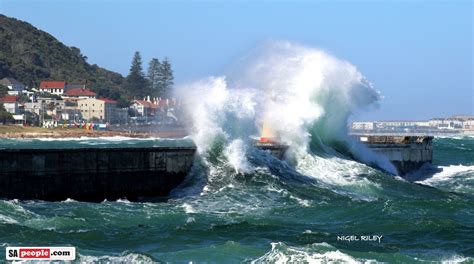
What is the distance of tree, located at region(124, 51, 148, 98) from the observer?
15350 cm

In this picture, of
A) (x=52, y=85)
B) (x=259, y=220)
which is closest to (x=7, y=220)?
(x=259, y=220)

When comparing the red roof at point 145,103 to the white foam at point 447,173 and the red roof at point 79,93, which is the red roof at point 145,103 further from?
the white foam at point 447,173

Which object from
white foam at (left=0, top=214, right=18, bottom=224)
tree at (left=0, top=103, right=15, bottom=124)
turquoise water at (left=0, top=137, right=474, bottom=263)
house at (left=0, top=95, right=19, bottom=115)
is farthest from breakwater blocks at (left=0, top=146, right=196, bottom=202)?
house at (left=0, top=95, right=19, bottom=115)

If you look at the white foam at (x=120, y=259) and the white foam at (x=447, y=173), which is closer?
the white foam at (x=120, y=259)

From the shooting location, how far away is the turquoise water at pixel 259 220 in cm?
1609

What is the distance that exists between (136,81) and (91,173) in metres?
134

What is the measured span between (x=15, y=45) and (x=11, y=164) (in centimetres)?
15490

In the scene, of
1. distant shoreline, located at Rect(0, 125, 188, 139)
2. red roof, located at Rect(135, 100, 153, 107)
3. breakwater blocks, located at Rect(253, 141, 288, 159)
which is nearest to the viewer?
breakwater blocks, located at Rect(253, 141, 288, 159)

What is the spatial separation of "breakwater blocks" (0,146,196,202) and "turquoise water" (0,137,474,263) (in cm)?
59

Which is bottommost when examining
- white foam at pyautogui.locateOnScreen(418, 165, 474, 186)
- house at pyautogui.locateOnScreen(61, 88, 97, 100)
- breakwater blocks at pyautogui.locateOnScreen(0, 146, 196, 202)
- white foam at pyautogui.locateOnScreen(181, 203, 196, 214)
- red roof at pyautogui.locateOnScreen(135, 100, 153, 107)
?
white foam at pyautogui.locateOnScreen(418, 165, 474, 186)

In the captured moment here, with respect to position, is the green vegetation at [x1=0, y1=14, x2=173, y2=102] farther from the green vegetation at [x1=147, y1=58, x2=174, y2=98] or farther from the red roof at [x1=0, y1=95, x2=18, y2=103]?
the red roof at [x1=0, y1=95, x2=18, y2=103]

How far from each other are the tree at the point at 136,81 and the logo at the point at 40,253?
454ft

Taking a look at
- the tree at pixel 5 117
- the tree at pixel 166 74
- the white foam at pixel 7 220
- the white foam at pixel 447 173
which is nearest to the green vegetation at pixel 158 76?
the tree at pixel 166 74

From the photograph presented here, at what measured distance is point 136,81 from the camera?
15650 centimetres
